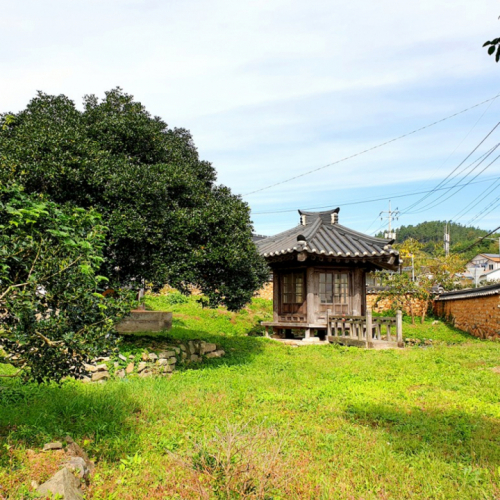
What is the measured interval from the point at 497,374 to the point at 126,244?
821 centimetres

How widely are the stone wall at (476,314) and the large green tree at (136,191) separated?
1166cm

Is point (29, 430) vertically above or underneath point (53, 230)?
underneath

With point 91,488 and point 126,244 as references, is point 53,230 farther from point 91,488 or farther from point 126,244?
point 126,244

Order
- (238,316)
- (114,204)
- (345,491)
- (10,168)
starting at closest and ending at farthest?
(345,491) → (10,168) → (114,204) → (238,316)

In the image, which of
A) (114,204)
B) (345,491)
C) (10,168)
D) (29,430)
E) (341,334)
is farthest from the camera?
(341,334)

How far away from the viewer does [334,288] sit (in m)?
15.8

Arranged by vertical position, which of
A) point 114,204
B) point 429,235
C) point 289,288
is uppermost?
point 429,235

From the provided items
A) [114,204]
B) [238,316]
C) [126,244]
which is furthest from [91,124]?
[238,316]

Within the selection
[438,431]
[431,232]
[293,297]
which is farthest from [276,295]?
[431,232]

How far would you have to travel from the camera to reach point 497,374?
30.5 feet

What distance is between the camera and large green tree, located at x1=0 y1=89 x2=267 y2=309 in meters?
8.55

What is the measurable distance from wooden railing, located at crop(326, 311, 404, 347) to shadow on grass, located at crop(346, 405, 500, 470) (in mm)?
7187

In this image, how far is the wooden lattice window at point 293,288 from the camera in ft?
51.5

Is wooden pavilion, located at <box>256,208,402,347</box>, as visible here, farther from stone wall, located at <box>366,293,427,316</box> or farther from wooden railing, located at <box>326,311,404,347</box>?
stone wall, located at <box>366,293,427,316</box>
